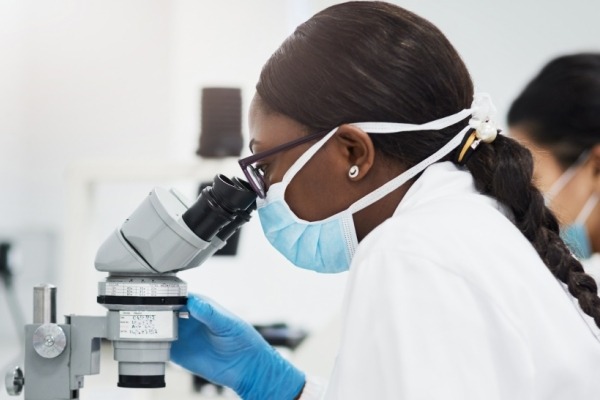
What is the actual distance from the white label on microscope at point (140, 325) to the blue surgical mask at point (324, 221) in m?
0.19

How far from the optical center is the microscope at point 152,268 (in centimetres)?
113

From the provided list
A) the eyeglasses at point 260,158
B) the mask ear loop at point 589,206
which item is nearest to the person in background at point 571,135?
the mask ear loop at point 589,206

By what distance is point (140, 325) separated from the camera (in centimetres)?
115

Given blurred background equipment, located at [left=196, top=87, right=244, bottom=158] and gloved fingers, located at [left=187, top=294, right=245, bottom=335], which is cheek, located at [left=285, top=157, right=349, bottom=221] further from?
blurred background equipment, located at [left=196, top=87, right=244, bottom=158]

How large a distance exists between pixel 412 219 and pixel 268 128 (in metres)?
0.27

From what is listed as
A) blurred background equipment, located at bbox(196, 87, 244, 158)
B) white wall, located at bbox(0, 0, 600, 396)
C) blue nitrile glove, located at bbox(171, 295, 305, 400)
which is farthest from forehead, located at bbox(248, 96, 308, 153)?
white wall, located at bbox(0, 0, 600, 396)

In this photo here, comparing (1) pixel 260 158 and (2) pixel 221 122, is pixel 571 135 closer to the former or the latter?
(2) pixel 221 122

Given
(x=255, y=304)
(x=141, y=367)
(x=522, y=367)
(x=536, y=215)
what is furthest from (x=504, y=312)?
(x=255, y=304)

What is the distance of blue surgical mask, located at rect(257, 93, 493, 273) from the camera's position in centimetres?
103

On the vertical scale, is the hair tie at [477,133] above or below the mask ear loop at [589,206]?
above

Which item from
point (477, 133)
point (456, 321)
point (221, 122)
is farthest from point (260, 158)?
point (221, 122)

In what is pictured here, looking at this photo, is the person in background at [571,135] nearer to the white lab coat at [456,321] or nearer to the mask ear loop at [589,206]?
the mask ear loop at [589,206]

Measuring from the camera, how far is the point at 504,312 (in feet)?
2.70

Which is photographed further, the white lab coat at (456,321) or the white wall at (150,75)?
the white wall at (150,75)
